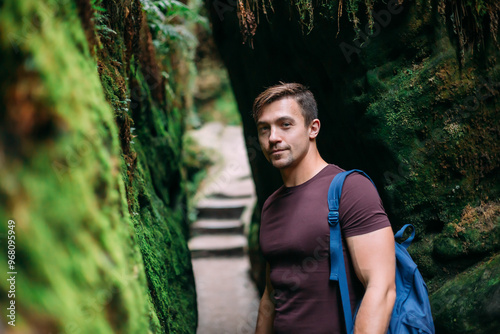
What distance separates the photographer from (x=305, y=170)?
253 centimetres

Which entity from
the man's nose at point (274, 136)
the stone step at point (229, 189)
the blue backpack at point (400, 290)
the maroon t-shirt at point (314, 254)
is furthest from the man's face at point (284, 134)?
the stone step at point (229, 189)

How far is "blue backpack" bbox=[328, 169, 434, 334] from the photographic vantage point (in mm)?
2045

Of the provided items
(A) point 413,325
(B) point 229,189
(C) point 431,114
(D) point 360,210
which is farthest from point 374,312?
(B) point 229,189

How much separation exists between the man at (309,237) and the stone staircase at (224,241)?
4.82 metres

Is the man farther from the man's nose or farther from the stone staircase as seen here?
the stone staircase

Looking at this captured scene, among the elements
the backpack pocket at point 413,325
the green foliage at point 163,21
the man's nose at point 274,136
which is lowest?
the backpack pocket at point 413,325

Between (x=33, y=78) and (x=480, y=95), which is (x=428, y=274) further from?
(x=33, y=78)

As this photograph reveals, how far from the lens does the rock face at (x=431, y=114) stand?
294cm

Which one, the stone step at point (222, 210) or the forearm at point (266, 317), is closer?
the forearm at point (266, 317)

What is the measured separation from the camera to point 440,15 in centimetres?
303

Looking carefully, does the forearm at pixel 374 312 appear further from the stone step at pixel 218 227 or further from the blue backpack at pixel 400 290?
the stone step at pixel 218 227

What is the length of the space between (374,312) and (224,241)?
9606mm

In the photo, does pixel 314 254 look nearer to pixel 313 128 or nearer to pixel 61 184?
pixel 313 128

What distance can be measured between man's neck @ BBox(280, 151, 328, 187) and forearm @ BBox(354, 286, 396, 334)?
847mm
